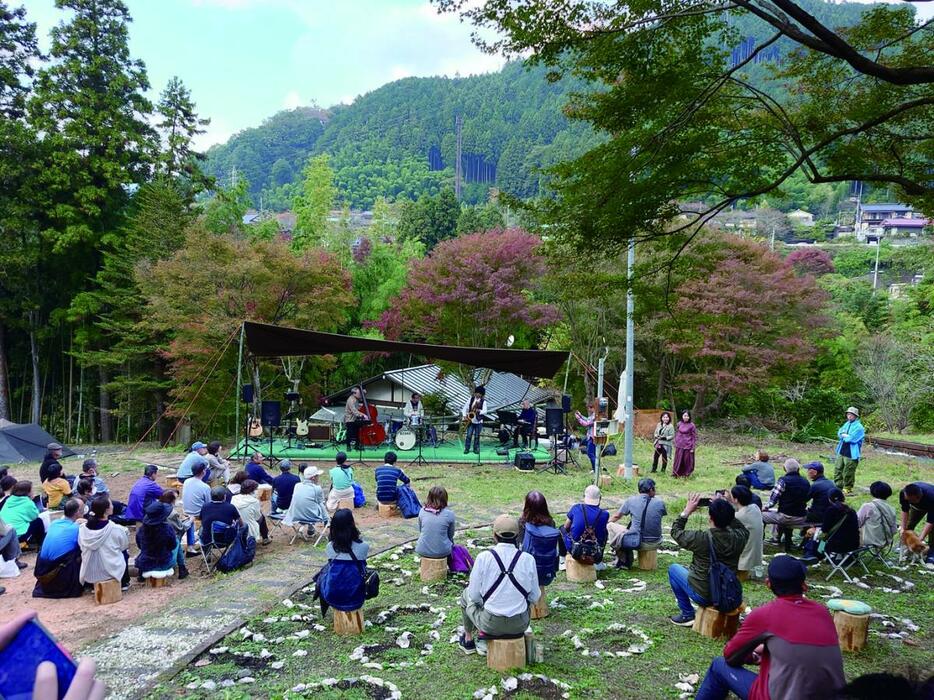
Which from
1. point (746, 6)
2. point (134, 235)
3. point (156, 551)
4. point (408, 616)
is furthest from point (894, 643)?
point (134, 235)

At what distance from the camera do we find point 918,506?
22.1 feet

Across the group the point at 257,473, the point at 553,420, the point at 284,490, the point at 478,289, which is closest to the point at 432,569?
the point at 284,490

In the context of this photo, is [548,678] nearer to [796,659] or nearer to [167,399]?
[796,659]

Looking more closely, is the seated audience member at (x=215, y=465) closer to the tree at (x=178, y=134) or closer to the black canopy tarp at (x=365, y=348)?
the black canopy tarp at (x=365, y=348)

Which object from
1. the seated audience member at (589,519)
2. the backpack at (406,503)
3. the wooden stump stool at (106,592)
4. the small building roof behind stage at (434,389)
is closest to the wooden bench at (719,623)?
the seated audience member at (589,519)

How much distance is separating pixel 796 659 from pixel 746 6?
13.4 ft

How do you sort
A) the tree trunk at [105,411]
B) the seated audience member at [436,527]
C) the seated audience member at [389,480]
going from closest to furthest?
the seated audience member at [436,527], the seated audience member at [389,480], the tree trunk at [105,411]

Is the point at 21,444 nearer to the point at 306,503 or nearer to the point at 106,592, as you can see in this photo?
the point at 306,503

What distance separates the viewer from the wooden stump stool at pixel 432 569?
20.5ft

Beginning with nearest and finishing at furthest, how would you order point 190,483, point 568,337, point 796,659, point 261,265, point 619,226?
1. point 796,659
2. point 619,226
3. point 190,483
4. point 261,265
5. point 568,337

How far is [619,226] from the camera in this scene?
612 centimetres

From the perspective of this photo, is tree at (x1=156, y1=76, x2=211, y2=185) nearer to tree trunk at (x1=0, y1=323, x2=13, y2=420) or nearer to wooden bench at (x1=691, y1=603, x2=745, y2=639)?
tree trunk at (x1=0, y1=323, x2=13, y2=420)

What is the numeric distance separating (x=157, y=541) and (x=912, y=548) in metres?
7.90

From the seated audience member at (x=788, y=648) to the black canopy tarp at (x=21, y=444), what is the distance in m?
15.9
